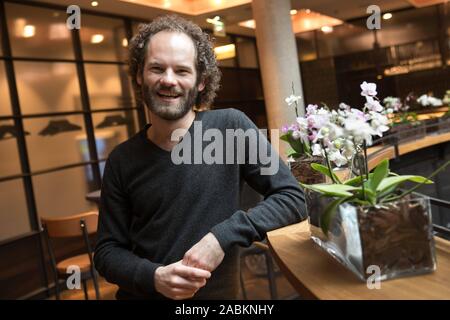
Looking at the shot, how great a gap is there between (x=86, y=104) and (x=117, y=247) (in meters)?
4.25

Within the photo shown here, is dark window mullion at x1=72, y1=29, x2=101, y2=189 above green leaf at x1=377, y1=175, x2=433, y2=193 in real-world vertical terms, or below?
above

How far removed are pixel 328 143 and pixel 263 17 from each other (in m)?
4.51

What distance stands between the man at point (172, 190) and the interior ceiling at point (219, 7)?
165 inches

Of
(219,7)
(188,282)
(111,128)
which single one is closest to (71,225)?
(188,282)

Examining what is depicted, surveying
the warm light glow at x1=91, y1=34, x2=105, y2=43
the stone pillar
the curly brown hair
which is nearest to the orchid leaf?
the curly brown hair

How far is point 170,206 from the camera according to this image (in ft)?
4.25

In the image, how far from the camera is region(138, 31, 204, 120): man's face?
1.28 meters

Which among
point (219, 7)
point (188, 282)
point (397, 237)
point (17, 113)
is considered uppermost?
point (219, 7)

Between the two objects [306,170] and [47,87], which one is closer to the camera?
[306,170]

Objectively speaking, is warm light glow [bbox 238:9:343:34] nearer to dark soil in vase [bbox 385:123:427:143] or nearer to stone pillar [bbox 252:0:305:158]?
stone pillar [bbox 252:0:305:158]

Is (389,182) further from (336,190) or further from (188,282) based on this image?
(188,282)

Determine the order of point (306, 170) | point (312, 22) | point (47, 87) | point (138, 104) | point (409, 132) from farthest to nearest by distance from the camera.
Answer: point (312, 22) < point (138, 104) < point (47, 87) < point (409, 132) < point (306, 170)

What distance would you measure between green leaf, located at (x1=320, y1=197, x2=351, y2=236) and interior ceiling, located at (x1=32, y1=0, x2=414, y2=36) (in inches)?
189

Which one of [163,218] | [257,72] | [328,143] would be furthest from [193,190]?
[257,72]
